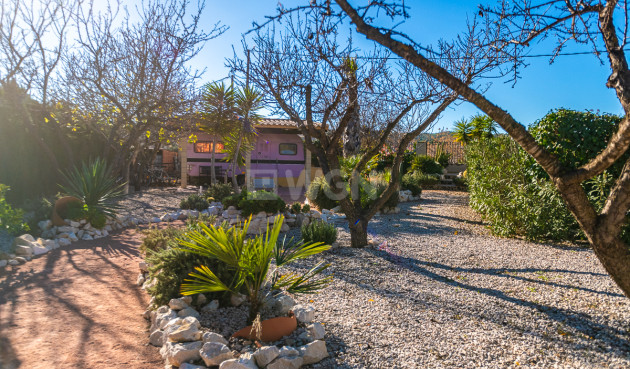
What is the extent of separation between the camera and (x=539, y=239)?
6.43 meters

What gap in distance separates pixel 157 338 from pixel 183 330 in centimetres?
40

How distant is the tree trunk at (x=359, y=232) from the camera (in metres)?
5.64

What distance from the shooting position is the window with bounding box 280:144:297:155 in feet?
60.1

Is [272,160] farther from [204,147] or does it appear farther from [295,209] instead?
[295,209]

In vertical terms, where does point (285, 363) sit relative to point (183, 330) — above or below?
below

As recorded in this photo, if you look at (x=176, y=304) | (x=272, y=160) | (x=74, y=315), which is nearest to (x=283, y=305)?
(x=176, y=304)

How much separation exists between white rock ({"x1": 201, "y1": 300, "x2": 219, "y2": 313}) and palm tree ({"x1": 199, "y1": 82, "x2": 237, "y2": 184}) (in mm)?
8589

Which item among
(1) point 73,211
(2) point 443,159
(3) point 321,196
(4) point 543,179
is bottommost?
(1) point 73,211

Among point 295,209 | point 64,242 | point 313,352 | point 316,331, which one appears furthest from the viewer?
point 295,209

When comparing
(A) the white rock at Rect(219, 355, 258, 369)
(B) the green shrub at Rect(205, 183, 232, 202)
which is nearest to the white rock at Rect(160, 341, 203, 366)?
(A) the white rock at Rect(219, 355, 258, 369)

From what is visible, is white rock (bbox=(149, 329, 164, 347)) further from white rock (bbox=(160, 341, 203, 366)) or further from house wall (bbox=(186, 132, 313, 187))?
house wall (bbox=(186, 132, 313, 187))

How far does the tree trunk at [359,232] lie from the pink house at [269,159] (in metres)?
11.4

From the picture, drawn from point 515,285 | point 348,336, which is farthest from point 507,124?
point 515,285

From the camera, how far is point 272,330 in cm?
271
